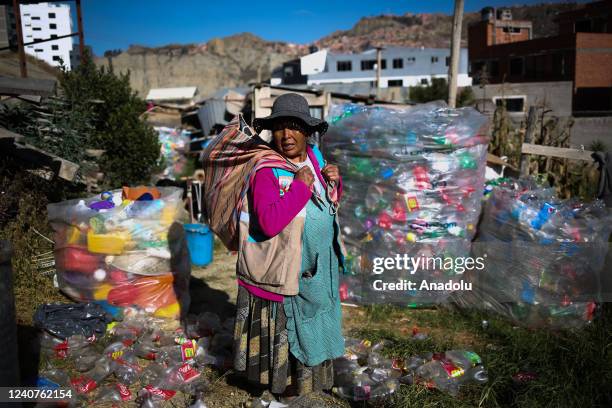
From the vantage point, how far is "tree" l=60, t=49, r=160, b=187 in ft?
19.5

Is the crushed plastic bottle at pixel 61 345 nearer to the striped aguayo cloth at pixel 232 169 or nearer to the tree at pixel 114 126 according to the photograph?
the striped aguayo cloth at pixel 232 169

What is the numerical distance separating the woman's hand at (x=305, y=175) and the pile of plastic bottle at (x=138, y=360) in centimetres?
132

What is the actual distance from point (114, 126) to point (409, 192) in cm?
423

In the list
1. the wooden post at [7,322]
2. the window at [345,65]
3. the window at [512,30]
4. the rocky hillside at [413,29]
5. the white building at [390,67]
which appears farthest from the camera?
the rocky hillside at [413,29]

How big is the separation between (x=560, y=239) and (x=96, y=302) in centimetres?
346

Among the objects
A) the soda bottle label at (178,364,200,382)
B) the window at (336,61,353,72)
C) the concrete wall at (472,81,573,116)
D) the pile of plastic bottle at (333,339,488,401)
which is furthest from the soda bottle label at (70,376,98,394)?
the window at (336,61,353,72)

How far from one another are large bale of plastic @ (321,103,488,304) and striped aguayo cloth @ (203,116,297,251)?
163 centimetres

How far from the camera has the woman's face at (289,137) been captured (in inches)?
85.1

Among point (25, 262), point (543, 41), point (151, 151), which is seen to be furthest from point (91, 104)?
point (543, 41)

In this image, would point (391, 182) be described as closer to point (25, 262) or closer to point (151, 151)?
point (25, 262)

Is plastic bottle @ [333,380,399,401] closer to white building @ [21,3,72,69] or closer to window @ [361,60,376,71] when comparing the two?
white building @ [21,3,72,69]

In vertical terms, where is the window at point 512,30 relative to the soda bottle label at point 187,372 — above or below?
above

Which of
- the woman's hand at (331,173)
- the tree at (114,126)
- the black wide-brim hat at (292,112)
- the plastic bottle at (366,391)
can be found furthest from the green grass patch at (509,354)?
the tree at (114,126)

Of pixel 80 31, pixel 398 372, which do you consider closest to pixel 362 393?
pixel 398 372
